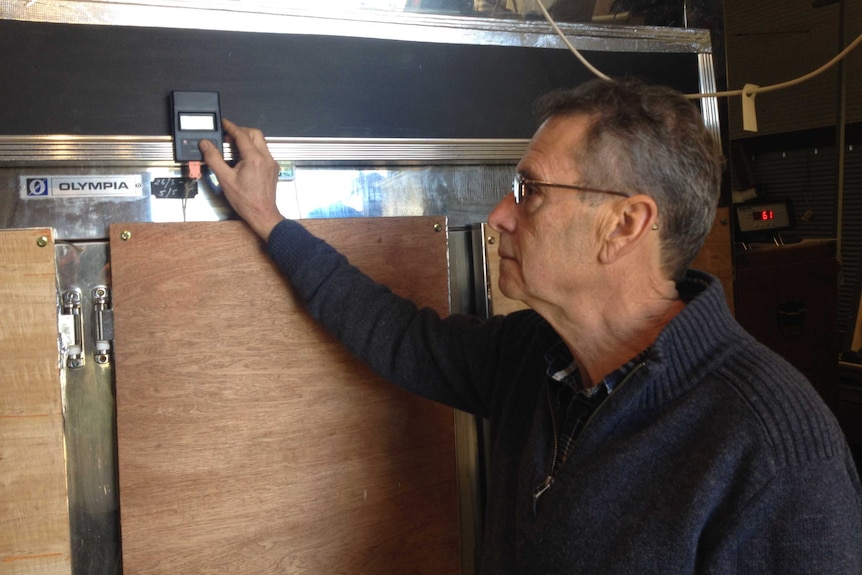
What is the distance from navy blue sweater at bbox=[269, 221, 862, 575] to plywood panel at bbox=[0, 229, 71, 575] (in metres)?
0.66

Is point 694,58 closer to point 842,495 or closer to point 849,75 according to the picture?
point 842,495

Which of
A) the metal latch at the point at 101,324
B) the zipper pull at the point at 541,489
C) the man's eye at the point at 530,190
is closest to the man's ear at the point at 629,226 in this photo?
the man's eye at the point at 530,190

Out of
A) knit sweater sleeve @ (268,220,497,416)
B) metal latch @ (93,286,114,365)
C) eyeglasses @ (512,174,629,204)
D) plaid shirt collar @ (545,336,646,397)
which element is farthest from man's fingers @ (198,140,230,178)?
plaid shirt collar @ (545,336,646,397)

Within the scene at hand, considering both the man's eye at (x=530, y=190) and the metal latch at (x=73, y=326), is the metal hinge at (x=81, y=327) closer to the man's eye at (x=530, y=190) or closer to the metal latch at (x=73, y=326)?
the metal latch at (x=73, y=326)

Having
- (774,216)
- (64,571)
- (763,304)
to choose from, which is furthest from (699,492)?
(774,216)

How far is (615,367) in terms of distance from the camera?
3.42 feet

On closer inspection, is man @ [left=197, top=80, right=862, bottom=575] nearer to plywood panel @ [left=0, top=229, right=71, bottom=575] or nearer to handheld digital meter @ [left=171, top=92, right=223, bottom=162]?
handheld digital meter @ [left=171, top=92, right=223, bottom=162]

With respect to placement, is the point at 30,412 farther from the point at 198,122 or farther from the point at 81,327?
the point at 198,122

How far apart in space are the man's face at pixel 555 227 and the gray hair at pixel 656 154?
0.08ft

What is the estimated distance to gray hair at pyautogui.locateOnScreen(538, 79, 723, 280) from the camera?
0.98 meters

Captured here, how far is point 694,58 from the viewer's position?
1.65 meters

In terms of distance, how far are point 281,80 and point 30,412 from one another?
66cm

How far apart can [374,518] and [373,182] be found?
1.98 ft

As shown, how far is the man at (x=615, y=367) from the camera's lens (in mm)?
824
